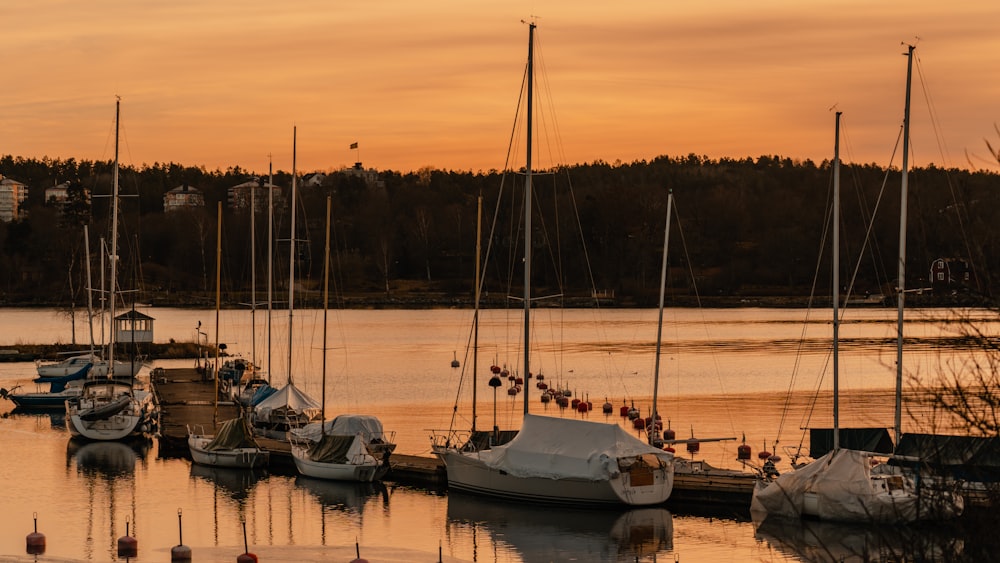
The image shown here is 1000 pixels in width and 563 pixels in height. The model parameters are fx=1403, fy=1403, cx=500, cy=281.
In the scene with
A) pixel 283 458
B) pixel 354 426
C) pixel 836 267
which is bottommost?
pixel 283 458

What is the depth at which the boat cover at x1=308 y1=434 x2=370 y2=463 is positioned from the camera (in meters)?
44.1

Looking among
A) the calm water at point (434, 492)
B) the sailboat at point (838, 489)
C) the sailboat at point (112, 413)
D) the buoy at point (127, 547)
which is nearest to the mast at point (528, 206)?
the calm water at point (434, 492)

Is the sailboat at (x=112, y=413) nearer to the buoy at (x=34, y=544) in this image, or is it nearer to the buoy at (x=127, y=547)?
the buoy at (x=34, y=544)

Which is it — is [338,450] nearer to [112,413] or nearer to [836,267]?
[112,413]

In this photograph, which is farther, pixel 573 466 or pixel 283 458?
pixel 283 458

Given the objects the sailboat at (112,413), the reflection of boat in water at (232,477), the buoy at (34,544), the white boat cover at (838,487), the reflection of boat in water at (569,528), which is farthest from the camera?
the sailboat at (112,413)

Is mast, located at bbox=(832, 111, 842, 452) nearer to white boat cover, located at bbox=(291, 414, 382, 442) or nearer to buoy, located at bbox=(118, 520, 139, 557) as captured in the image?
white boat cover, located at bbox=(291, 414, 382, 442)

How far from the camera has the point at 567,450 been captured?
126 ft

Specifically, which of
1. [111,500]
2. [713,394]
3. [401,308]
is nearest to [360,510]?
[111,500]

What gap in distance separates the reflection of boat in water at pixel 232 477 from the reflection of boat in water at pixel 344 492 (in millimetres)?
1621

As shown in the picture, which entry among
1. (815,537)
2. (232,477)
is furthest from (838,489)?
(232,477)

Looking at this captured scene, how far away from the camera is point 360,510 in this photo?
4050cm

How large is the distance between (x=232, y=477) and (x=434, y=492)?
772 centimetres

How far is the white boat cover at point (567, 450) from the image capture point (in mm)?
37844
